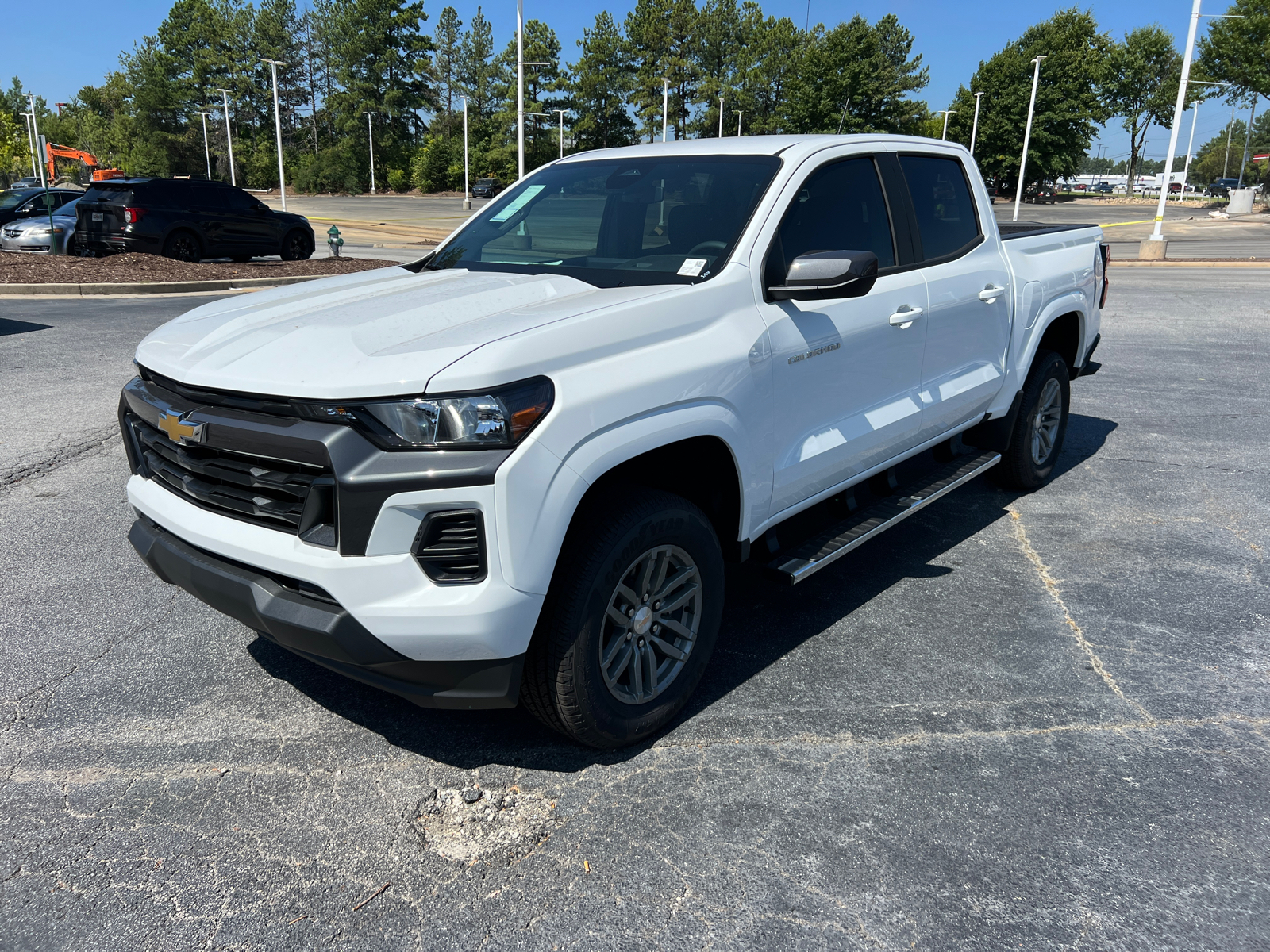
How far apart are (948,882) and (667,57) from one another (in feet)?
322

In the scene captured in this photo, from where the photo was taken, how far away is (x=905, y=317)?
4.05m

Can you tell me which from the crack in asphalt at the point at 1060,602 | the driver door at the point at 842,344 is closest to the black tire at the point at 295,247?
the crack in asphalt at the point at 1060,602

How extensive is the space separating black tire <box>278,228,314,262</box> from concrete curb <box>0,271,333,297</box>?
3.70m

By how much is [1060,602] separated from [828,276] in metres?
2.16

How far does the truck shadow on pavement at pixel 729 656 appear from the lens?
319 cm

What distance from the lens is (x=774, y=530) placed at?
378 centimetres

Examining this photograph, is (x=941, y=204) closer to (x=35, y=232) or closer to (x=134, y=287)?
(x=134, y=287)

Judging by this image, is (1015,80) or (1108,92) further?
(1108,92)

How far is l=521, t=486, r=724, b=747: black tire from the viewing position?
9.02ft

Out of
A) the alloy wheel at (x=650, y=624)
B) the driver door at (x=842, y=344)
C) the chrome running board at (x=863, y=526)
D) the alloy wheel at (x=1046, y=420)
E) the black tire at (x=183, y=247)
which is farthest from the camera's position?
the black tire at (x=183, y=247)

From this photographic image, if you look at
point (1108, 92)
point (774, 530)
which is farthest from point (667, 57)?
point (774, 530)

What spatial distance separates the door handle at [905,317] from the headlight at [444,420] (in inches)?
81.0

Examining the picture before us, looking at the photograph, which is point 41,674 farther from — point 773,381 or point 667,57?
point 667,57

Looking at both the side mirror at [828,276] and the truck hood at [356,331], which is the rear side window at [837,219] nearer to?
the side mirror at [828,276]
